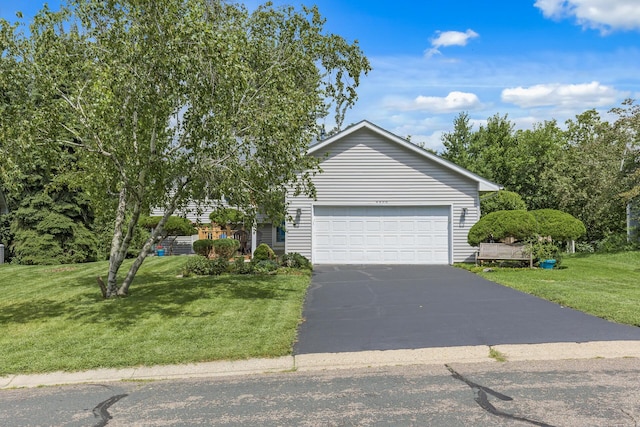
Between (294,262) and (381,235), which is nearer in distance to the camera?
(294,262)

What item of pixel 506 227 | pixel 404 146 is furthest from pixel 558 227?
pixel 404 146

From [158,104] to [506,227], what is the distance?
11971 millimetres

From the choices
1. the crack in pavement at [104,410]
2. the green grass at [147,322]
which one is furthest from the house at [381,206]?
the crack in pavement at [104,410]

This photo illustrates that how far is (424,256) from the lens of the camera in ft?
62.3

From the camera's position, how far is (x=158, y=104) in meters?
9.12

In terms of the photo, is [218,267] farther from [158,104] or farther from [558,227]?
[558,227]

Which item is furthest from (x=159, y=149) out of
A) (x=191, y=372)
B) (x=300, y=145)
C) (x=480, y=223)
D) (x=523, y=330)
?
(x=480, y=223)

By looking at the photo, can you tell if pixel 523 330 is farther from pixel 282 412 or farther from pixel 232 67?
pixel 232 67

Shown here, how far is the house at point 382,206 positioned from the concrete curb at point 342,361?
12149 mm

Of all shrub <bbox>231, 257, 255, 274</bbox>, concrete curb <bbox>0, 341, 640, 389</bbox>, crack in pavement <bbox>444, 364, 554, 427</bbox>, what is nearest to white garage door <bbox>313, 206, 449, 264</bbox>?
shrub <bbox>231, 257, 255, 274</bbox>

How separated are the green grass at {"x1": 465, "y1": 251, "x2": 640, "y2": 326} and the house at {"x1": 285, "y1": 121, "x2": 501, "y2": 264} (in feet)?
8.60

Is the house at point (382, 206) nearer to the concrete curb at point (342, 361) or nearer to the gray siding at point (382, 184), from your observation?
the gray siding at point (382, 184)

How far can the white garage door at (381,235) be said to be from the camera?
1898 centimetres

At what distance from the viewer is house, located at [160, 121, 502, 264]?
742 inches
